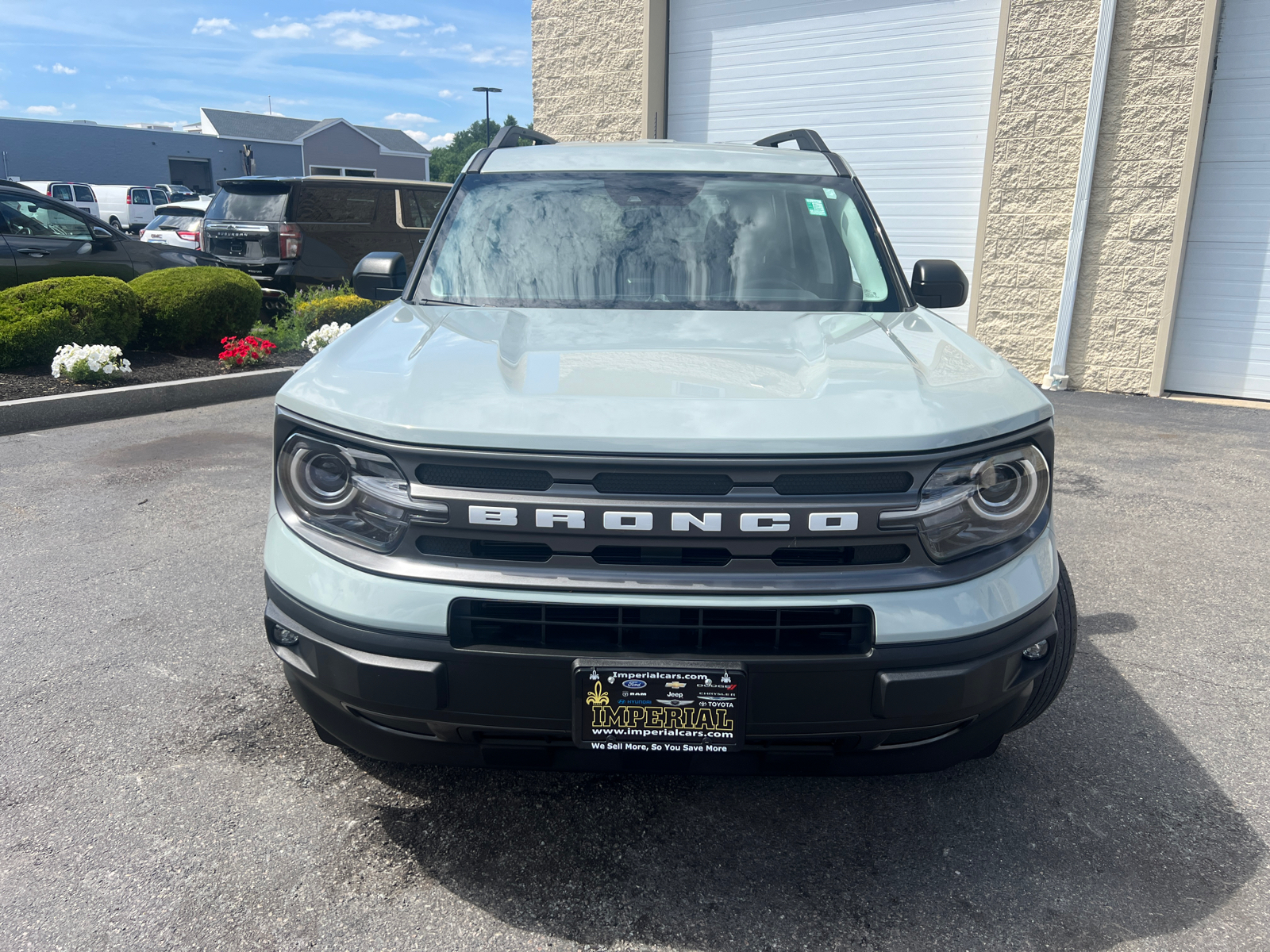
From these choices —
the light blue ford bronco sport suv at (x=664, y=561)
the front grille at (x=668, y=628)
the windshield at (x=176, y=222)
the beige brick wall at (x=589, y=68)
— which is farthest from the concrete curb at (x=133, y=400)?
the windshield at (x=176, y=222)

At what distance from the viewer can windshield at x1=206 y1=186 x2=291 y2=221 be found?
11.0m

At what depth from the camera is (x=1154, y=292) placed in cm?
935

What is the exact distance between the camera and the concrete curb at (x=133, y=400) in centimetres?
727

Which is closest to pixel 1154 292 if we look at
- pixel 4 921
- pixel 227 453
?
pixel 227 453

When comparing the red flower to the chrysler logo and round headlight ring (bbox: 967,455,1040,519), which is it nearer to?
the chrysler logo

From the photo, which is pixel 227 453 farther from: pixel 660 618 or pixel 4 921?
pixel 660 618

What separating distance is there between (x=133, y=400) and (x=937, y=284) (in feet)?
23.2

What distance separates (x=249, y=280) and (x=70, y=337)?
6.36ft

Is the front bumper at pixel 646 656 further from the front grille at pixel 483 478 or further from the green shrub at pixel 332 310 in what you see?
the green shrub at pixel 332 310

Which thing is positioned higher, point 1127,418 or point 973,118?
point 973,118

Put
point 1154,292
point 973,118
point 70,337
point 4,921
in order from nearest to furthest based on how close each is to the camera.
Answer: point 4,921 < point 70,337 < point 1154,292 < point 973,118

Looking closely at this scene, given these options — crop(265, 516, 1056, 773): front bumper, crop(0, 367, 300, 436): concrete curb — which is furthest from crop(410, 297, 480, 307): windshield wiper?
crop(0, 367, 300, 436): concrete curb

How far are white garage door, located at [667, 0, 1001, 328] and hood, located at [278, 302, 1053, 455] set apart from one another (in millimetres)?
8565

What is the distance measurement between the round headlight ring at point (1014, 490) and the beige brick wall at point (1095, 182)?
8.66 meters
